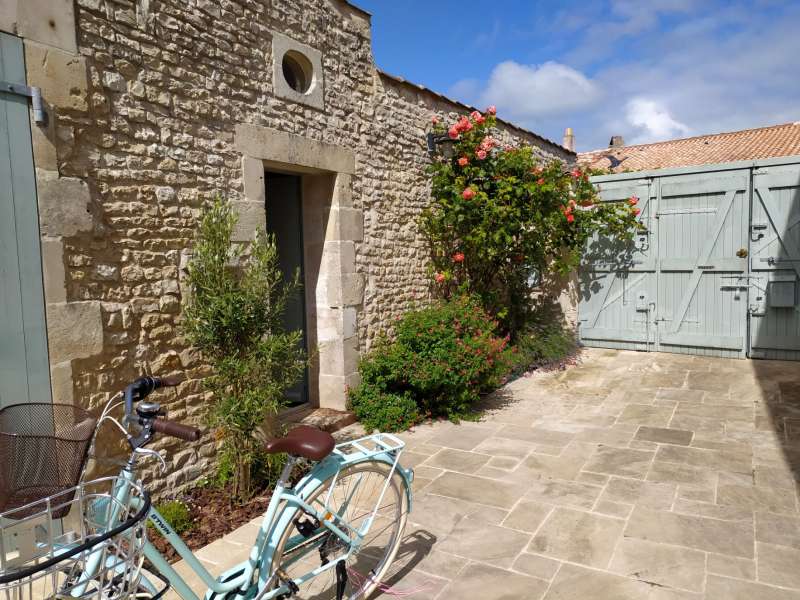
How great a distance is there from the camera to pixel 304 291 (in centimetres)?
558

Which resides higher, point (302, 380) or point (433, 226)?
point (433, 226)

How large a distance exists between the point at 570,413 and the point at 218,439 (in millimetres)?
3299

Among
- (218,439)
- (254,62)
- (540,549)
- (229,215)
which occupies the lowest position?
(540,549)

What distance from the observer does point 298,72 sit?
199 inches

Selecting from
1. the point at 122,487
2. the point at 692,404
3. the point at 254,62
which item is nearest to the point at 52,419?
the point at 122,487

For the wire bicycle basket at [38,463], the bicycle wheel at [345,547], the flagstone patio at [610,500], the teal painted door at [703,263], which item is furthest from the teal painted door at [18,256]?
the teal painted door at [703,263]

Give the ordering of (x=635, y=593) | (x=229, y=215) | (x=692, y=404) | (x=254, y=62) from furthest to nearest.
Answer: (x=692, y=404), (x=254, y=62), (x=229, y=215), (x=635, y=593)

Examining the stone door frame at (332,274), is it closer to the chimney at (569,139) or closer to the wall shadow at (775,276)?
the wall shadow at (775,276)

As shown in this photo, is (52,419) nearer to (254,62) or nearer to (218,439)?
(218,439)

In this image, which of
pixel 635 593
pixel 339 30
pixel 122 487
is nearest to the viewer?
pixel 122 487

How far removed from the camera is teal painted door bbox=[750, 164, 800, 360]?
6.97m

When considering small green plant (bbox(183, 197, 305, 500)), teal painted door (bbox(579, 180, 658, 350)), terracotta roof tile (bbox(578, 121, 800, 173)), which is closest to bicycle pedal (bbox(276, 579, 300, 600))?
small green plant (bbox(183, 197, 305, 500))

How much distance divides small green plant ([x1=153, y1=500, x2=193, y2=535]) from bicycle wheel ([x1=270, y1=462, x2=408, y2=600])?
2.88 ft

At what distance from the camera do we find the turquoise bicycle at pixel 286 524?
1.90 meters
